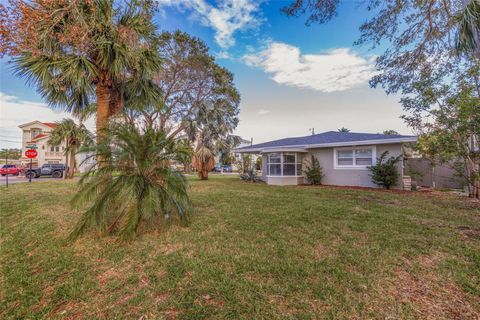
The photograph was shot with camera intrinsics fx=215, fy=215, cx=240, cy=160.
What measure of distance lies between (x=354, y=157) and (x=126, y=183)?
11733mm

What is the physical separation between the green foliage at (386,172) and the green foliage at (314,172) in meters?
2.86

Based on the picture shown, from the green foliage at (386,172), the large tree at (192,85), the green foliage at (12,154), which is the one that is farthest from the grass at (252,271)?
the green foliage at (12,154)

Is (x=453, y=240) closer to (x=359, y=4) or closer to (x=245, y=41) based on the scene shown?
(x=359, y=4)

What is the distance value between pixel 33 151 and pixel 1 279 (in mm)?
16401

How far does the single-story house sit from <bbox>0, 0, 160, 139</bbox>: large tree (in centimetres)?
964

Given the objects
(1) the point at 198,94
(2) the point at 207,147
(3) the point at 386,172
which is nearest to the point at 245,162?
(2) the point at 207,147

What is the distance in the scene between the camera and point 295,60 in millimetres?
10938

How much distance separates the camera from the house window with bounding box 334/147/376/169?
37.5 feet

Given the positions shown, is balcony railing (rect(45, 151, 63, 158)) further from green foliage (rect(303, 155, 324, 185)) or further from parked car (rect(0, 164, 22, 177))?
green foliage (rect(303, 155, 324, 185))

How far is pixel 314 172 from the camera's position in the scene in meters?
12.9

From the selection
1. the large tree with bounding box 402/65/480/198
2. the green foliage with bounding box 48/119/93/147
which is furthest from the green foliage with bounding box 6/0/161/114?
the green foliage with bounding box 48/119/93/147

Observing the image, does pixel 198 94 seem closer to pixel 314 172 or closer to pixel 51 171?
pixel 314 172

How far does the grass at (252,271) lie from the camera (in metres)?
2.18

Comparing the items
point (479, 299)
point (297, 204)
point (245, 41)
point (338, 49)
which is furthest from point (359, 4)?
point (479, 299)
